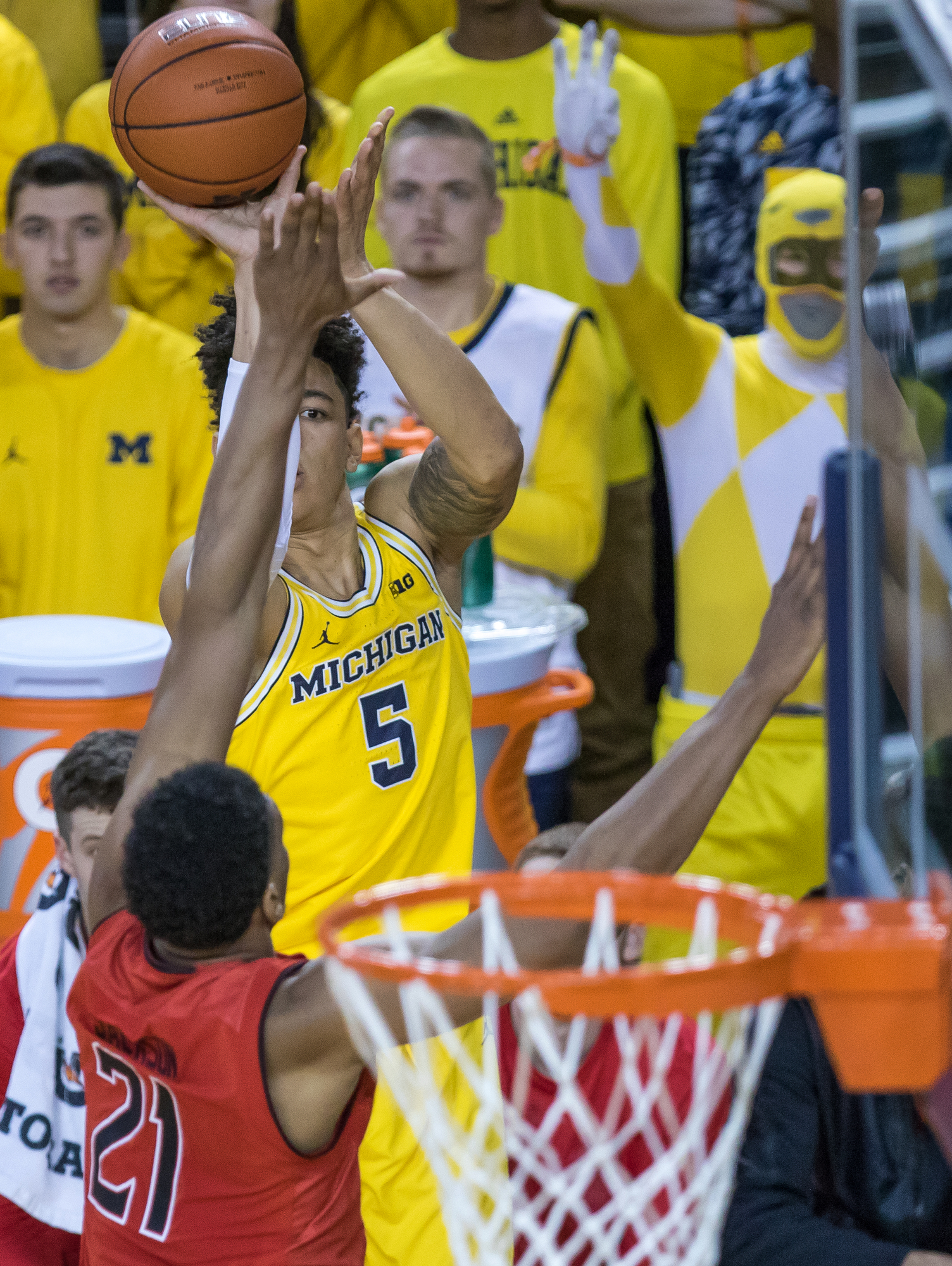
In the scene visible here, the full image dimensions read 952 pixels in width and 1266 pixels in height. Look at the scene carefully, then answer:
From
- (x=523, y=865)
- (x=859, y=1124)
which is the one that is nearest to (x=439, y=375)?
(x=523, y=865)

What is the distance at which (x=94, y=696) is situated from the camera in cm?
369

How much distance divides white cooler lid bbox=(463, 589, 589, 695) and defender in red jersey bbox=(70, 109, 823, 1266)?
1.69 m

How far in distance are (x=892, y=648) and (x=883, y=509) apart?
177 millimetres

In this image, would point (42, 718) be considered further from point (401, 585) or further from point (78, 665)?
point (401, 585)

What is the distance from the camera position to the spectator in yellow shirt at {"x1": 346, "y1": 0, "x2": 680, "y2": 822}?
4.95 m

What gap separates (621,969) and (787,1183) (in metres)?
1.67

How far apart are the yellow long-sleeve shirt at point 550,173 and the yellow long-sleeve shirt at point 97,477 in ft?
2.78

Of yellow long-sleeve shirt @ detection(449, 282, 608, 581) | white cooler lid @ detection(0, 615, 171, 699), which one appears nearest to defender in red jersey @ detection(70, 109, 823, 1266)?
white cooler lid @ detection(0, 615, 171, 699)

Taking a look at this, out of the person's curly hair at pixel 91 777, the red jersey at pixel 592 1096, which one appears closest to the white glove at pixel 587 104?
the person's curly hair at pixel 91 777

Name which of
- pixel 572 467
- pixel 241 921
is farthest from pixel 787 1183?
pixel 572 467

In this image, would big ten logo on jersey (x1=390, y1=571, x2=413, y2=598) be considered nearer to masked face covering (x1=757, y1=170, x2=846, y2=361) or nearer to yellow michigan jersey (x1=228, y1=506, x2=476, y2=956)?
yellow michigan jersey (x1=228, y1=506, x2=476, y2=956)

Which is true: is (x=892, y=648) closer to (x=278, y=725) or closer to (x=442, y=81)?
(x=278, y=725)

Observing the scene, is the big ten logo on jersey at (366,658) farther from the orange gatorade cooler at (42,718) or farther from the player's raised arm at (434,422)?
the orange gatorade cooler at (42,718)

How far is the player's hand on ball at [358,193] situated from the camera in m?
2.29
